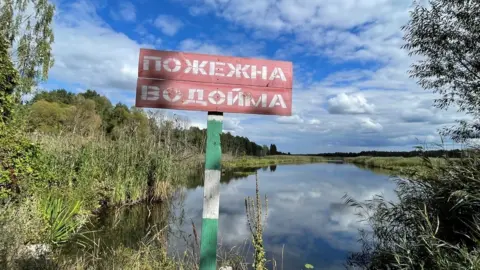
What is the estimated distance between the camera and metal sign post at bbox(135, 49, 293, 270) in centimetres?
220

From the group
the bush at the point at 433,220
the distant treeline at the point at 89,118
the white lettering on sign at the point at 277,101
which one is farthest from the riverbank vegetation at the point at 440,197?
the distant treeline at the point at 89,118

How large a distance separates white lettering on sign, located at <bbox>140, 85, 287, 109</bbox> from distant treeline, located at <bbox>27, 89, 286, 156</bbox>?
7403 millimetres

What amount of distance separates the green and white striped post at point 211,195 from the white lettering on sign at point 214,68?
0.29m

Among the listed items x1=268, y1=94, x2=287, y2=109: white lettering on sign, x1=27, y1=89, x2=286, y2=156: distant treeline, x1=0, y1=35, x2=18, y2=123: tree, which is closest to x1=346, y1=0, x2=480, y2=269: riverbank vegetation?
x1=268, y1=94, x2=287, y2=109: white lettering on sign

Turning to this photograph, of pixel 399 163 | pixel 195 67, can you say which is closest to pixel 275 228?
pixel 195 67

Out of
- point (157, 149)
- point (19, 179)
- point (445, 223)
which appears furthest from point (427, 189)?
point (157, 149)

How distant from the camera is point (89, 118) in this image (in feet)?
70.2

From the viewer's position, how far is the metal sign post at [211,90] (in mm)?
2203

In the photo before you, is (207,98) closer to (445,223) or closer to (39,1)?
(445,223)

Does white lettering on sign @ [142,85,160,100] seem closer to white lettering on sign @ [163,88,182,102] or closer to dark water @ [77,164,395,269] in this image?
white lettering on sign @ [163,88,182,102]

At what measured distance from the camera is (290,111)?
7.57ft

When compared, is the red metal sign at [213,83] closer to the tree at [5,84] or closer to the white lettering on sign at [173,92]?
the white lettering on sign at [173,92]

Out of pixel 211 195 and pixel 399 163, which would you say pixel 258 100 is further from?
pixel 399 163

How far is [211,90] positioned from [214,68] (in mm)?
158
